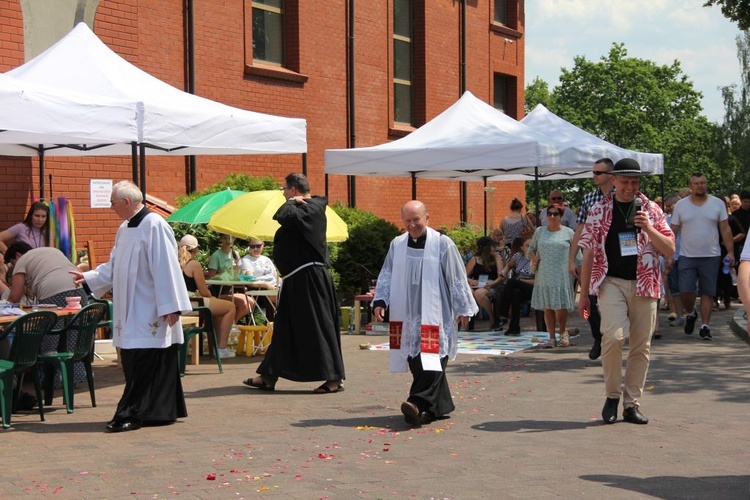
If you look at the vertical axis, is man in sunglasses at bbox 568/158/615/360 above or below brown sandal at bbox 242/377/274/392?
above

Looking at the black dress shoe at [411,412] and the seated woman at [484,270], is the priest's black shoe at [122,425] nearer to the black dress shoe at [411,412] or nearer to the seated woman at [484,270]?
the black dress shoe at [411,412]

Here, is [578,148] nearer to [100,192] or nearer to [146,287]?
[100,192]

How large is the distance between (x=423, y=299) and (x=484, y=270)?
8139mm

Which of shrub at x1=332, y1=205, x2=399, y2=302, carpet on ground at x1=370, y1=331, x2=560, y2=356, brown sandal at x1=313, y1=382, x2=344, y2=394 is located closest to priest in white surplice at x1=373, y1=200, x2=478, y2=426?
brown sandal at x1=313, y1=382, x2=344, y2=394

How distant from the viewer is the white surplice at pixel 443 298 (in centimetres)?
896

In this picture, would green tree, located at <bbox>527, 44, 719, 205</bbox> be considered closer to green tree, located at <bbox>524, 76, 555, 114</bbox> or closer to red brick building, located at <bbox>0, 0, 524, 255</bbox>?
green tree, located at <bbox>524, 76, 555, 114</bbox>

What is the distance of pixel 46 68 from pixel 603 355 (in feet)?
21.6

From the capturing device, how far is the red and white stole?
888 centimetres

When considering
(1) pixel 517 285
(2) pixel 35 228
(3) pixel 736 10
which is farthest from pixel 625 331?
(3) pixel 736 10

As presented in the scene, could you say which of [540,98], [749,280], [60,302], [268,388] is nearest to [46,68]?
[60,302]

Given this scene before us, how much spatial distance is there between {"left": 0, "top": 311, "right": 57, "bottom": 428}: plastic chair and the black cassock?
2212mm

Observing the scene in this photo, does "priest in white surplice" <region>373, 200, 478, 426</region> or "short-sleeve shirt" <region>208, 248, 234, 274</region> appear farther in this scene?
"short-sleeve shirt" <region>208, 248, 234, 274</region>

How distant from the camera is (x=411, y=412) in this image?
8539mm

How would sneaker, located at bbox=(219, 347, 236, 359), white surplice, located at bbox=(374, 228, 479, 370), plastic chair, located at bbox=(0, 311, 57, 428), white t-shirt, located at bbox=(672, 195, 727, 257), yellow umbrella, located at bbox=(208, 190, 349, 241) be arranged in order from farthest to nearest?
white t-shirt, located at bbox=(672, 195, 727, 257), sneaker, located at bbox=(219, 347, 236, 359), yellow umbrella, located at bbox=(208, 190, 349, 241), white surplice, located at bbox=(374, 228, 479, 370), plastic chair, located at bbox=(0, 311, 57, 428)
